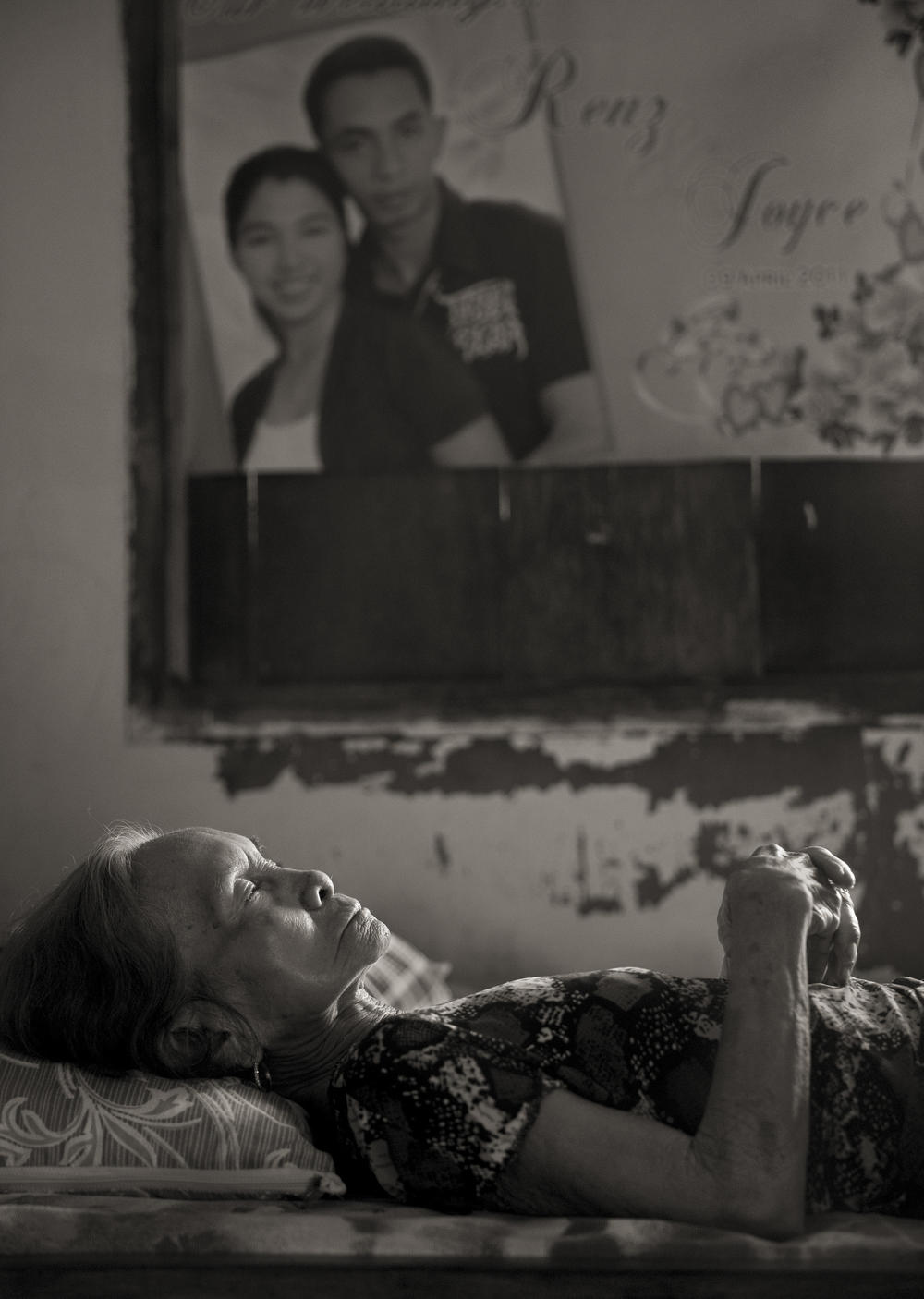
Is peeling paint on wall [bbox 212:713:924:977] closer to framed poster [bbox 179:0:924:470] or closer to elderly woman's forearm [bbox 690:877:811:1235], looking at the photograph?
framed poster [bbox 179:0:924:470]

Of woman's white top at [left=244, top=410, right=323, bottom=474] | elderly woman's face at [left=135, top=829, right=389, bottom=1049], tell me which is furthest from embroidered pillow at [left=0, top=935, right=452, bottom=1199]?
woman's white top at [left=244, top=410, right=323, bottom=474]

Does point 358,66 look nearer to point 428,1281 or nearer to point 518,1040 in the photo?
point 518,1040

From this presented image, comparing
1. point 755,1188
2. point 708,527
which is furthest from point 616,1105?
point 708,527

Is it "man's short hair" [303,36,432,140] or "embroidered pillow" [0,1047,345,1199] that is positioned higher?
"man's short hair" [303,36,432,140]

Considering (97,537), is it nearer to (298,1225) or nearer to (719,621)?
(719,621)

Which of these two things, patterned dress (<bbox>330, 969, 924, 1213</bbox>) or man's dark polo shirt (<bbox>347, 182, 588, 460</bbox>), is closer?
patterned dress (<bbox>330, 969, 924, 1213</bbox>)

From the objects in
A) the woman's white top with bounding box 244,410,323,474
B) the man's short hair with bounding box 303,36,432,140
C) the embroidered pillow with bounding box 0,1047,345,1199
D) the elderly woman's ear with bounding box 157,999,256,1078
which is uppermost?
the man's short hair with bounding box 303,36,432,140

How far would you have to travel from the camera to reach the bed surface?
1.21 m

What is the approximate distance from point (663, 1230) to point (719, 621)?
6.72ft

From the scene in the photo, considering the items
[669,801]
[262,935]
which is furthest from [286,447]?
[262,935]

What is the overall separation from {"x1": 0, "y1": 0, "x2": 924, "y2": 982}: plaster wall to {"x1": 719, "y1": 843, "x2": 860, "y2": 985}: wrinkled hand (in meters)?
1.44

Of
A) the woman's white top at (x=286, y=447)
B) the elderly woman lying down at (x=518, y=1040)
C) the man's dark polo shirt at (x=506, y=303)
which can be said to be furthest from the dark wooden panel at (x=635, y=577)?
the elderly woman lying down at (x=518, y=1040)

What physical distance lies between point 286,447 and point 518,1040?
2.05m

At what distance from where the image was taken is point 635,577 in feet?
10.4
